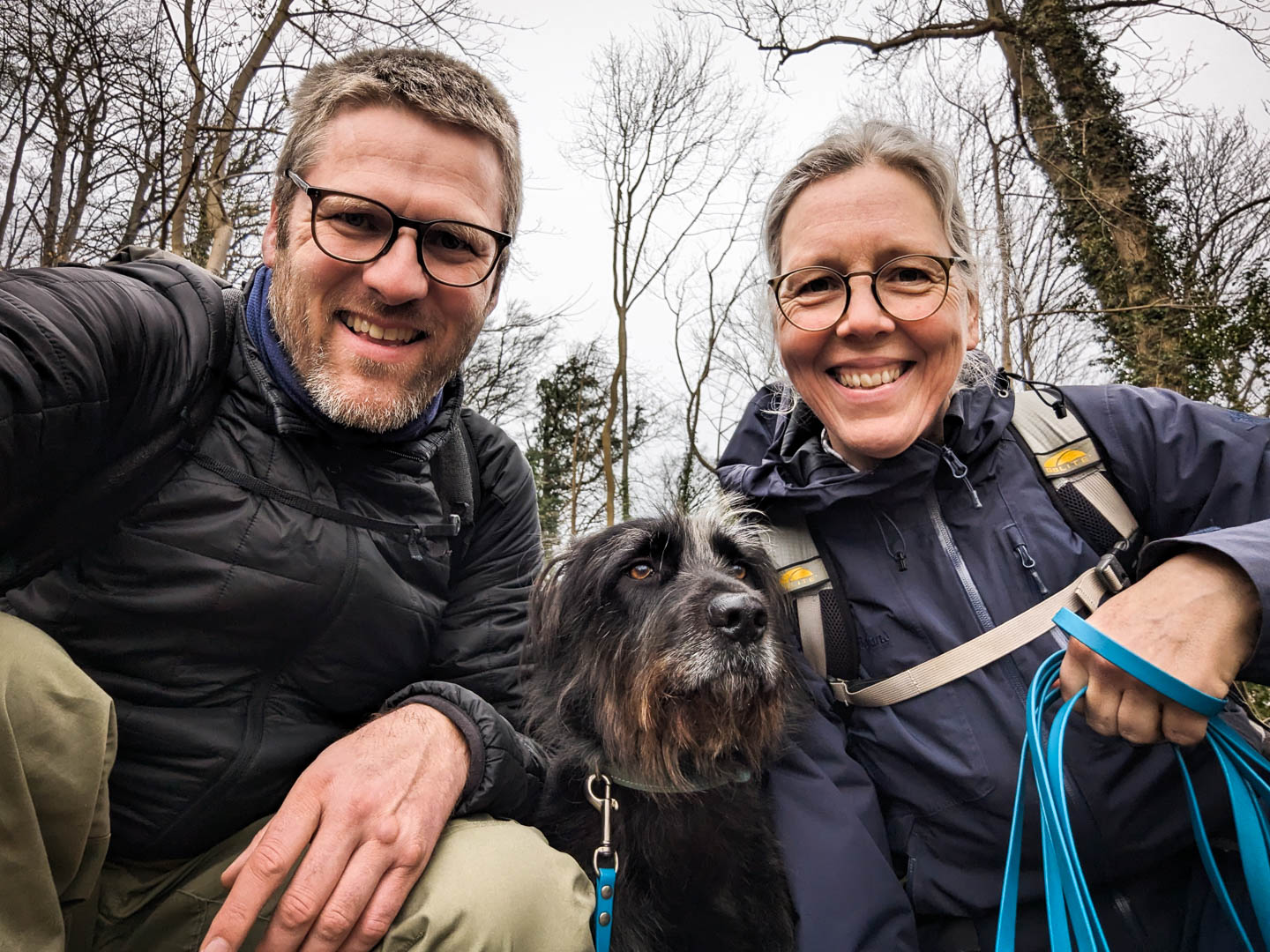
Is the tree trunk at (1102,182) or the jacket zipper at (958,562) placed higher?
the tree trunk at (1102,182)

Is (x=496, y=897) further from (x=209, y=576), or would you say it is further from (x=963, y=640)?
(x=963, y=640)

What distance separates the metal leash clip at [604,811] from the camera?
2.02m

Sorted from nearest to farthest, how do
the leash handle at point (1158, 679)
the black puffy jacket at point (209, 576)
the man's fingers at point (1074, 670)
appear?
the leash handle at point (1158, 679)
the man's fingers at point (1074, 670)
the black puffy jacket at point (209, 576)

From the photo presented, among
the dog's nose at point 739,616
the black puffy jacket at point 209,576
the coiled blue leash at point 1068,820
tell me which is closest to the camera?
the coiled blue leash at point 1068,820

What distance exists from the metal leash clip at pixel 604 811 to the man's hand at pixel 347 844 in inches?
18.7

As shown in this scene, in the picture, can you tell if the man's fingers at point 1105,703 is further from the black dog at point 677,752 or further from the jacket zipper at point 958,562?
the black dog at point 677,752

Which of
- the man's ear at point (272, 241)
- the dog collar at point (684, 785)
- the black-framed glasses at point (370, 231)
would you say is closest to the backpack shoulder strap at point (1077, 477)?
the dog collar at point (684, 785)

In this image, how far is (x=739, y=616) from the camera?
2203 millimetres

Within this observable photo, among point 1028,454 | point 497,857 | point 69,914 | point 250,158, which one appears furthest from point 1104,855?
point 250,158

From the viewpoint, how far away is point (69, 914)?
1.65 m

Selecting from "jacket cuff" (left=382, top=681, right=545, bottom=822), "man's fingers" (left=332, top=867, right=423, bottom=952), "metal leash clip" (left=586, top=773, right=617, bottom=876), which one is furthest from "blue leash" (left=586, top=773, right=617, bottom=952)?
"man's fingers" (left=332, top=867, right=423, bottom=952)

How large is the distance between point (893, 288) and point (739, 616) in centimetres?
109

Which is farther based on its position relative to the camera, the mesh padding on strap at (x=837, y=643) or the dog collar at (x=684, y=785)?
the dog collar at (x=684, y=785)

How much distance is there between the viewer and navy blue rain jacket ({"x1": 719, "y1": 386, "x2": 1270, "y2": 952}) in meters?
1.78
